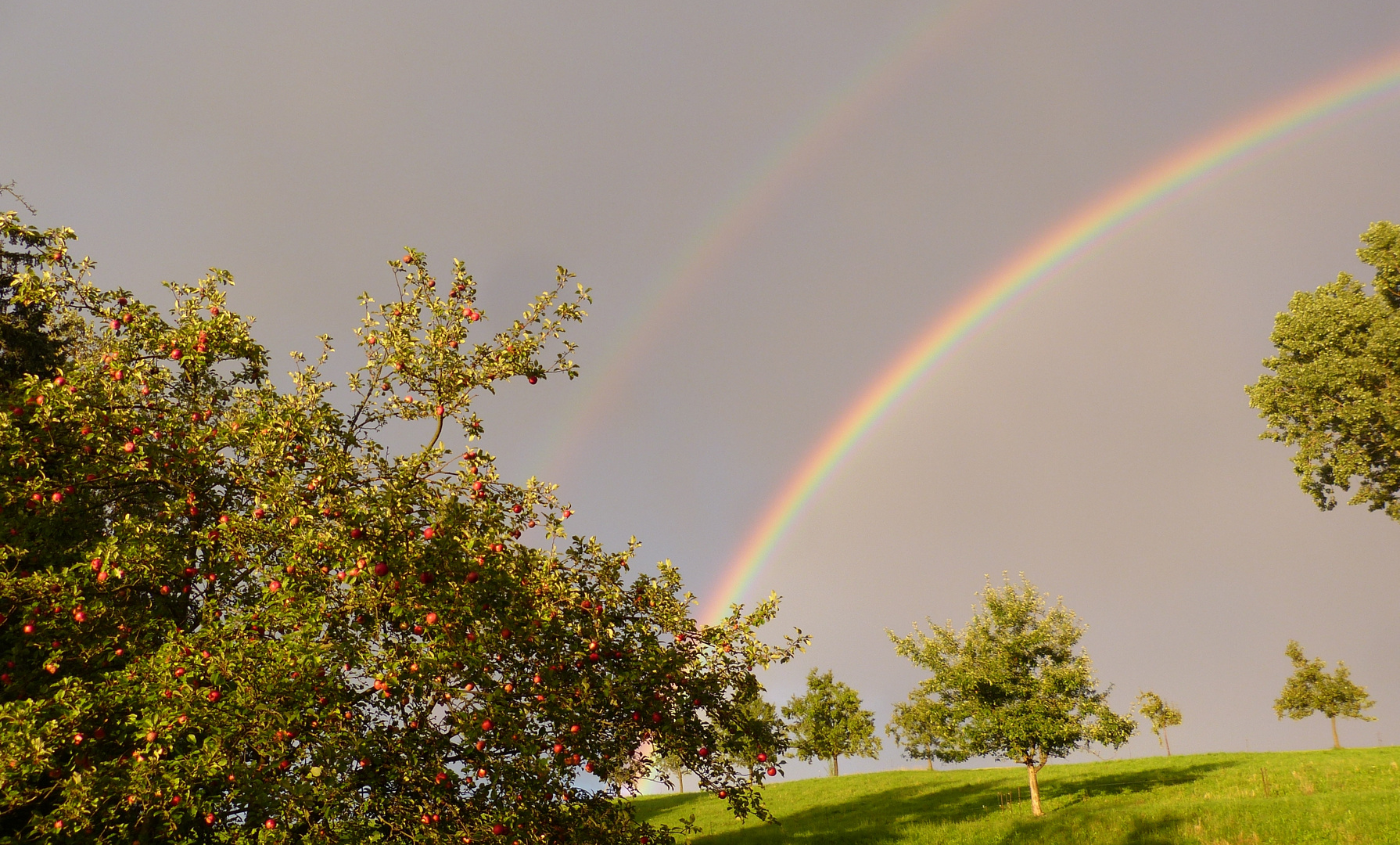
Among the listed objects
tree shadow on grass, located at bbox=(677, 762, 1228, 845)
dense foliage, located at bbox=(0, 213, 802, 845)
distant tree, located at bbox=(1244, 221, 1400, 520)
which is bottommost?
tree shadow on grass, located at bbox=(677, 762, 1228, 845)

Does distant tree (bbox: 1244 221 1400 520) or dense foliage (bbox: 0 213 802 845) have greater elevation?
distant tree (bbox: 1244 221 1400 520)

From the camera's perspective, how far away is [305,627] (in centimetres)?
739

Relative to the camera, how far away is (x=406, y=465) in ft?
28.4

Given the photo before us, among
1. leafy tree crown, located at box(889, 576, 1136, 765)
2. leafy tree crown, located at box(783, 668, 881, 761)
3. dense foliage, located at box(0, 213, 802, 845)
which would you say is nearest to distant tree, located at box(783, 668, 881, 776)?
leafy tree crown, located at box(783, 668, 881, 761)

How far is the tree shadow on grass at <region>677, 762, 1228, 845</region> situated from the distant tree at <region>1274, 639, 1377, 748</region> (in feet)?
96.2

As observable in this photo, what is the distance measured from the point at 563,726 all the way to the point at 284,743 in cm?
294

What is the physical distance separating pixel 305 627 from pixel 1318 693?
82324mm

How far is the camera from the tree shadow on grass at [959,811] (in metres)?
25.7

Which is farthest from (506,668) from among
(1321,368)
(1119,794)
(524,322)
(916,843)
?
(1321,368)

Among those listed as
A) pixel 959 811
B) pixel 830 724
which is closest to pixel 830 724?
pixel 830 724

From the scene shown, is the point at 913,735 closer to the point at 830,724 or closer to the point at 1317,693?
the point at 830,724

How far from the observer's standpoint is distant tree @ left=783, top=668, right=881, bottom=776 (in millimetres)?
58125

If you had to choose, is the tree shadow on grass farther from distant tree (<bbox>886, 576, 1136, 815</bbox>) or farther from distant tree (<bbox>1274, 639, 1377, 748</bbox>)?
distant tree (<bbox>1274, 639, 1377, 748</bbox>)

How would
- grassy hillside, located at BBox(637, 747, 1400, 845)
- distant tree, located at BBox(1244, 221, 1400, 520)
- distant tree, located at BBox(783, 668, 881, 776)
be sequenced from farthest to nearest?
distant tree, located at BBox(783, 668, 881, 776), distant tree, located at BBox(1244, 221, 1400, 520), grassy hillside, located at BBox(637, 747, 1400, 845)
